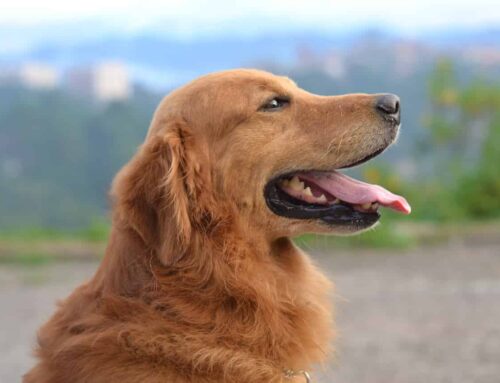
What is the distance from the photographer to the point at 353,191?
11.4ft

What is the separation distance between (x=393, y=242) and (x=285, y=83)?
252 inches

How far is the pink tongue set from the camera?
3.45 metres

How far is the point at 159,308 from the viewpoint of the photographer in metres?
3.02

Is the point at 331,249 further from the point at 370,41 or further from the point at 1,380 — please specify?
the point at 370,41

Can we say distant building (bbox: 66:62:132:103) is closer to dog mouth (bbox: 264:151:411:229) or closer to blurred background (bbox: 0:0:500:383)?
blurred background (bbox: 0:0:500:383)

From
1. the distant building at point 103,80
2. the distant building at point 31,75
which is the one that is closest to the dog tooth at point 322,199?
the distant building at point 103,80

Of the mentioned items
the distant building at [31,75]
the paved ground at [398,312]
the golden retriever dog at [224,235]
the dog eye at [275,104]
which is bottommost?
the distant building at [31,75]

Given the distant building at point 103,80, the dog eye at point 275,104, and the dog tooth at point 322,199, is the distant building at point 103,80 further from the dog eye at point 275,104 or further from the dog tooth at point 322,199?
the dog tooth at point 322,199

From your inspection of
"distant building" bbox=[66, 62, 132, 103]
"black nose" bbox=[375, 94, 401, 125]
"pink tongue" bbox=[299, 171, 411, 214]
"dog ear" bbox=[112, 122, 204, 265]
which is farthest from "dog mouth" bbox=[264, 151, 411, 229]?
"distant building" bbox=[66, 62, 132, 103]

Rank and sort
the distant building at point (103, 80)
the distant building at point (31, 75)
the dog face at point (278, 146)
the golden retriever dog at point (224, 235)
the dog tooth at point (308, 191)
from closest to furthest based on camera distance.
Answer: the golden retriever dog at point (224, 235) → the dog face at point (278, 146) → the dog tooth at point (308, 191) → the distant building at point (103, 80) → the distant building at point (31, 75)

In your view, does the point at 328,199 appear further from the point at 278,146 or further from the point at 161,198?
the point at 161,198

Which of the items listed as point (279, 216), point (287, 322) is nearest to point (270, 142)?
point (279, 216)

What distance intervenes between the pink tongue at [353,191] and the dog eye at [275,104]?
1.06ft

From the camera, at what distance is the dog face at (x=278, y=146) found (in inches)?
132
